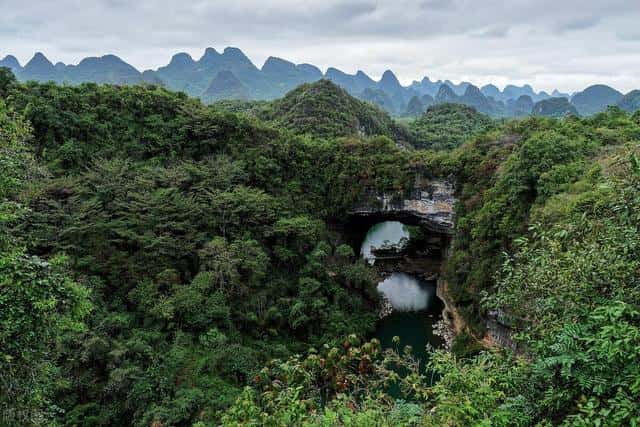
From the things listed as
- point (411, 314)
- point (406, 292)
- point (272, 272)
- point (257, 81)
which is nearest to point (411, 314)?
point (411, 314)

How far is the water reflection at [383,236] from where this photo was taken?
66.8 feet

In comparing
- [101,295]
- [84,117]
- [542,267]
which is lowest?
[101,295]

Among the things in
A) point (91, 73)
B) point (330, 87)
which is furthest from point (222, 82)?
point (330, 87)

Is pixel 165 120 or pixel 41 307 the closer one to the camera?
pixel 41 307

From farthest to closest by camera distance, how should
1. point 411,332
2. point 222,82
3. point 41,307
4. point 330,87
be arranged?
point 222,82
point 330,87
point 411,332
point 41,307

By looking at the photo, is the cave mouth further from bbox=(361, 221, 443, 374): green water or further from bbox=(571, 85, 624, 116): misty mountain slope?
bbox=(571, 85, 624, 116): misty mountain slope

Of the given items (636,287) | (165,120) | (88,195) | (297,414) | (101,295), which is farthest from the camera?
(165,120)

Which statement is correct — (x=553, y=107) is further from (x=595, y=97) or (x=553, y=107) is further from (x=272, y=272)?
(x=272, y=272)

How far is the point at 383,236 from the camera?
A: 2305 cm

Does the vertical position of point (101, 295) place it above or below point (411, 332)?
above

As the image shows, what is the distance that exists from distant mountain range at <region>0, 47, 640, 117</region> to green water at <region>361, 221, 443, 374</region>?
4576 centimetres

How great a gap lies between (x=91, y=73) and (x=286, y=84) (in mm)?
42162

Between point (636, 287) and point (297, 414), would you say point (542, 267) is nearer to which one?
point (636, 287)

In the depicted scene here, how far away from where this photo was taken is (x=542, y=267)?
9.70 ft
